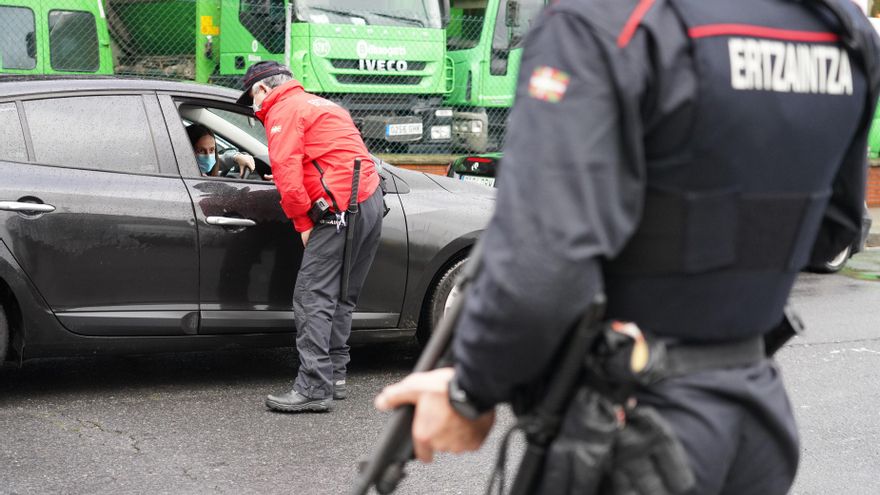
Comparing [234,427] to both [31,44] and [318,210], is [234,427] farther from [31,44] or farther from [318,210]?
[31,44]

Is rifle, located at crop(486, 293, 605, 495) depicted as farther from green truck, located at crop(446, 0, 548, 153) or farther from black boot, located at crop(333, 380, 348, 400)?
green truck, located at crop(446, 0, 548, 153)

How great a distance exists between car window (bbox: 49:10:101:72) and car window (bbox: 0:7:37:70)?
23cm

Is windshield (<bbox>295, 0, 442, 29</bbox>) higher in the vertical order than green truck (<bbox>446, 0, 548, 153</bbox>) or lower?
higher

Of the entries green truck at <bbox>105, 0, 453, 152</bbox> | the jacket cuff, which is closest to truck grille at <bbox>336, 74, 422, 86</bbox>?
green truck at <bbox>105, 0, 453, 152</bbox>

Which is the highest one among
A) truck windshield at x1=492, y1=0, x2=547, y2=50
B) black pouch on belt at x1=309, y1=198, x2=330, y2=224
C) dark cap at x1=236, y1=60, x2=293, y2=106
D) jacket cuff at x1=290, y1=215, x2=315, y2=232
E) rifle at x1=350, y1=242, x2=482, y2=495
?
rifle at x1=350, y1=242, x2=482, y2=495

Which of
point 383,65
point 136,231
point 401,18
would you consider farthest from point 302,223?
point 401,18

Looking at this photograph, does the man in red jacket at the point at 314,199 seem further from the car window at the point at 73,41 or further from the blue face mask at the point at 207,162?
the car window at the point at 73,41

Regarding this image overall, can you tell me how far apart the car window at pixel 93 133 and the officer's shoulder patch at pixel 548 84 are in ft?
13.1

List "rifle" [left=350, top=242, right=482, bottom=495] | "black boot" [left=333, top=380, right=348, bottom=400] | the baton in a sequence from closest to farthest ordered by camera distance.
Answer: "rifle" [left=350, top=242, right=482, bottom=495], the baton, "black boot" [left=333, top=380, right=348, bottom=400]

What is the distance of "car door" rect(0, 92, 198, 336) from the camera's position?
505 cm

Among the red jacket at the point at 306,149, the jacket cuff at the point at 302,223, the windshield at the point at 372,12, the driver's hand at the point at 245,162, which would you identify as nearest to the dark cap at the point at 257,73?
the red jacket at the point at 306,149

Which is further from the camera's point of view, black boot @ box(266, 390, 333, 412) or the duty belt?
black boot @ box(266, 390, 333, 412)

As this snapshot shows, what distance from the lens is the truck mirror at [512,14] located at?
13.6m

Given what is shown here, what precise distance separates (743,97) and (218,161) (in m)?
4.47
